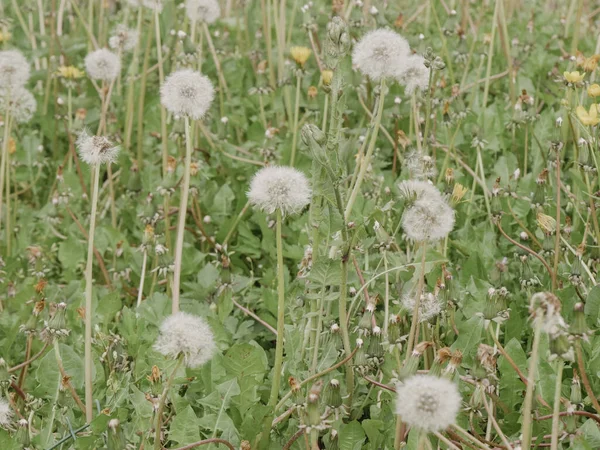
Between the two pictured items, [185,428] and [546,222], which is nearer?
[185,428]

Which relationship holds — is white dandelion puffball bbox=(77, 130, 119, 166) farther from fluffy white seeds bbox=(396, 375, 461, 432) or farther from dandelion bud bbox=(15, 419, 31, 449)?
fluffy white seeds bbox=(396, 375, 461, 432)

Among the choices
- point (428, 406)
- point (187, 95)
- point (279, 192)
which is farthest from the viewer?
point (187, 95)

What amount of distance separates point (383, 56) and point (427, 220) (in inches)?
16.7

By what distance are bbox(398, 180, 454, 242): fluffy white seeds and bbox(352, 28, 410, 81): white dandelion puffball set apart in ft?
1.00

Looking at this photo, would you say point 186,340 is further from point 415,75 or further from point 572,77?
point 572,77

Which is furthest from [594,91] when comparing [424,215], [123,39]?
[123,39]

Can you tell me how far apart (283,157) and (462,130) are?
0.68 meters

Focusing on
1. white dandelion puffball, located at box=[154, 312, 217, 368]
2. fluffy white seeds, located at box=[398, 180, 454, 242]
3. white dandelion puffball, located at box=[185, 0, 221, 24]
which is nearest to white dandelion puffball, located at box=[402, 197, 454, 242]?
fluffy white seeds, located at box=[398, 180, 454, 242]

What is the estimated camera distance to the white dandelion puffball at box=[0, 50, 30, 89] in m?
2.63

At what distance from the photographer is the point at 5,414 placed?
1831mm

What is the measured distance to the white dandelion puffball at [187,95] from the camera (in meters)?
1.90

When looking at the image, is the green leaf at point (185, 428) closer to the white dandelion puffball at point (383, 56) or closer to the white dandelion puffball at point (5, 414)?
the white dandelion puffball at point (5, 414)

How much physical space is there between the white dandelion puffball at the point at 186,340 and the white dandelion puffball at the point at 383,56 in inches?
27.3

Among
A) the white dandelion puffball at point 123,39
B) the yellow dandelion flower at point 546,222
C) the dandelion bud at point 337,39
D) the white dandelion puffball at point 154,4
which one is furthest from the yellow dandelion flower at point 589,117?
the white dandelion puffball at point 123,39
